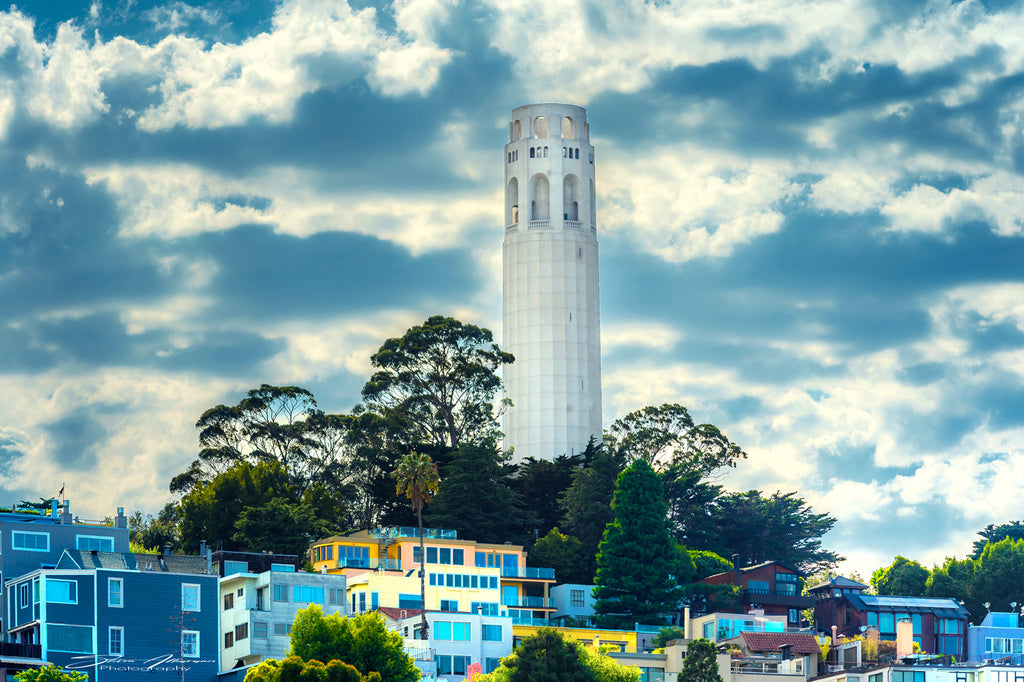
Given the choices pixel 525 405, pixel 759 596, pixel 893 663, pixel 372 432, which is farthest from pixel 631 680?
pixel 525 405

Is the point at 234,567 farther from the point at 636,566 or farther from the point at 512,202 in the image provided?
the point at 512,202

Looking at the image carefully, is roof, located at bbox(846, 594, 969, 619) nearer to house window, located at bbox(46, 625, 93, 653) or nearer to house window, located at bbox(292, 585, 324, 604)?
house window, located at bbox(292, 585, 324, 604)

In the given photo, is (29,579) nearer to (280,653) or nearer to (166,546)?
(280,653)

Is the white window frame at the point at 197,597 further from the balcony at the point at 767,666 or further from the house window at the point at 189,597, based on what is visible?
the balcony at the point at 767,666

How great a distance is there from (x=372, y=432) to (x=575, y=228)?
96.6 ft

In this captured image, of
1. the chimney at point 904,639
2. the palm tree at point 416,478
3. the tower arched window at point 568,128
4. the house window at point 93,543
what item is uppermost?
the tower arched window at point 568,128

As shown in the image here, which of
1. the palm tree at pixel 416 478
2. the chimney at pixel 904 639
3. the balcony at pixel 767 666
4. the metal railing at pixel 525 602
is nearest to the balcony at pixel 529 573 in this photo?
the metal railing at pixel 525 602

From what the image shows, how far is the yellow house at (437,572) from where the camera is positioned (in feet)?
371

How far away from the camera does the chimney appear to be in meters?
113

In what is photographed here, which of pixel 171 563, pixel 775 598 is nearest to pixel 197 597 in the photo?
pixel 171 563

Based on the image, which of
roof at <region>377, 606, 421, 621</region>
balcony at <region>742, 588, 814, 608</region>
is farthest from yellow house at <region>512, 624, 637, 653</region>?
balcony at <region>742, 588, 814, 608</region>

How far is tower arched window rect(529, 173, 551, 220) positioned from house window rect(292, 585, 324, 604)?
58.6 meters

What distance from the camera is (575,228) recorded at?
160 m

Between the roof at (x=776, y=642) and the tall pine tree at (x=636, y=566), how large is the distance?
28.4ft
